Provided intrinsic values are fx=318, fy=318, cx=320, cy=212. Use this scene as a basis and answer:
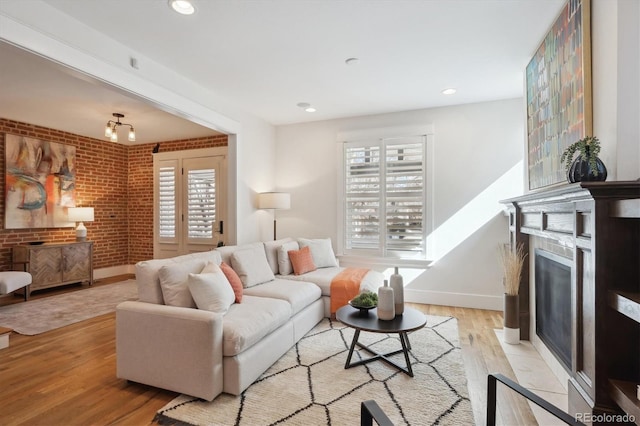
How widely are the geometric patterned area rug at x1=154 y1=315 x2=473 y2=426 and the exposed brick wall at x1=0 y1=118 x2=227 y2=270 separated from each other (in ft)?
13.7

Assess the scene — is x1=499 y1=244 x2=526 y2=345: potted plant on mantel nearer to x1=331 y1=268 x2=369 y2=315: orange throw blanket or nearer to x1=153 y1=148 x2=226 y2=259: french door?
x1=331 y1=268 x2=369 y2=315: orange throw blanket

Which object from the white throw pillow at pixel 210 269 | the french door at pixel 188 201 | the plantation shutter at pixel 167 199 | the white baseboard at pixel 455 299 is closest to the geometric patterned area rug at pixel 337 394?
the white throw pillow at pixel 210 269

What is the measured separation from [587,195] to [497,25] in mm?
1649

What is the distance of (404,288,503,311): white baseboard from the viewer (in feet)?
13.4

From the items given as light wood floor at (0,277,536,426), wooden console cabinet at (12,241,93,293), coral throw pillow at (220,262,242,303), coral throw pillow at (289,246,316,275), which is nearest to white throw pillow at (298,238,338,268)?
coral throw pillow at (289,246,316,275)

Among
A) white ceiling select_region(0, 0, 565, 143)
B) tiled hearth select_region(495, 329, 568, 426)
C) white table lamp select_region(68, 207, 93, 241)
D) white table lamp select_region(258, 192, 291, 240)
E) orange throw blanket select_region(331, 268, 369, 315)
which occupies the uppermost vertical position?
white ceiling select_region(0, 0, 565, 143)

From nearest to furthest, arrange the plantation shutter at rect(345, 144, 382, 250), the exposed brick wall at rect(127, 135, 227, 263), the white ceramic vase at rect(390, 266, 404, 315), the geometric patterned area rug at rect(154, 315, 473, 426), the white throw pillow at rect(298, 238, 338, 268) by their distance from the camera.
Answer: the geometric patterned area rug at rect(154, 315, 473, 426), the white ceramic vase at rect(390, 266, 404, 315), the white throw pillow at rect(298, 238, 338, 268), the plantation shutter at rect(345, 144, 382, 250), the exposed brick wall at rect(127, 135, 227, 263)

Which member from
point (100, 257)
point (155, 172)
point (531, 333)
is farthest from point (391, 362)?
point (100, 257)

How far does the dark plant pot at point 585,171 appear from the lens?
5.69 feet

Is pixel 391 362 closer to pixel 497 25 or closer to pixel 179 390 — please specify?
pixel 179 390

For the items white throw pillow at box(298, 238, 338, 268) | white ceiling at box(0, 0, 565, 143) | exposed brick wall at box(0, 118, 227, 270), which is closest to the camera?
white ceiling at box(0, 0, 565, 143)

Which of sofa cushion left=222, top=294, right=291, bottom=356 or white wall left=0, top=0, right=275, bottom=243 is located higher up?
white wall left=0, top=0, right=275, bottom=243

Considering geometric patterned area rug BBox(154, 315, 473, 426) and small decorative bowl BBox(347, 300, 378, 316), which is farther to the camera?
small decorative bowl BBox(347, 300, 378, 316)

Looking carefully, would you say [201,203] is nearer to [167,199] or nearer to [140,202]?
[167,199]
